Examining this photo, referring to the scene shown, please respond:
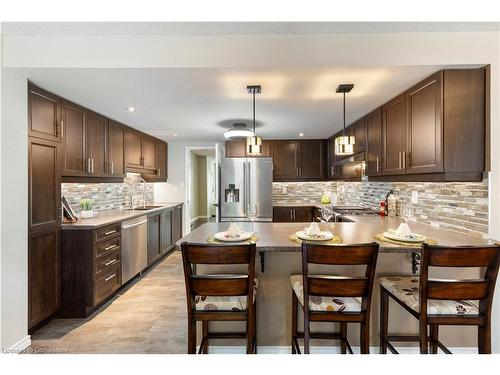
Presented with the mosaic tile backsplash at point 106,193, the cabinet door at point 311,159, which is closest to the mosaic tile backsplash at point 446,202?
the cabinet door at point 311,159

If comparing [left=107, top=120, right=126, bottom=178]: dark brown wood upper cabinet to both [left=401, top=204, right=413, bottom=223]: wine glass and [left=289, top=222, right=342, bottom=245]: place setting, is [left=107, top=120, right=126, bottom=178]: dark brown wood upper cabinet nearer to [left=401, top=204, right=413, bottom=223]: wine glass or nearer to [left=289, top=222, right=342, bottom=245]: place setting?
[left=289, top=222, right=342, bottom=245]: place setting

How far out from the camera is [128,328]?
2.35m

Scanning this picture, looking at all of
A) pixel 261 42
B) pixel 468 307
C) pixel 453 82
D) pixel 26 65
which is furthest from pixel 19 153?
pixel 453 82

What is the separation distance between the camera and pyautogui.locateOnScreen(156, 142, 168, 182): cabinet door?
16.3 ft

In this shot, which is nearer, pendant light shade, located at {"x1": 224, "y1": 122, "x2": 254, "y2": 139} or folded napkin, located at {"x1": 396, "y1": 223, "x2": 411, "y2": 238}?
folded napkin, located at {"x1": 396, "y1": 223, "x2": 411, "y2": 238}

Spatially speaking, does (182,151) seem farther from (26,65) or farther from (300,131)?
(26,65)

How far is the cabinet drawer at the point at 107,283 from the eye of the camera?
2623 mm

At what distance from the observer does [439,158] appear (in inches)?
77.2

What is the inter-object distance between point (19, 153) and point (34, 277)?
1021 millimetres

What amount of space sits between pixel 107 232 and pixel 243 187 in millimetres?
2088

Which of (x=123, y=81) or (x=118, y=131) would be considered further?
(x=118, y=131)

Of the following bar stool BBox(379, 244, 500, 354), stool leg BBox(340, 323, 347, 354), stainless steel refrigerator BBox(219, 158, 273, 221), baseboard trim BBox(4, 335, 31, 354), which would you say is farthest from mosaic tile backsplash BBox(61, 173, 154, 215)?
bar stool BBox(379, 244, 500, 354)

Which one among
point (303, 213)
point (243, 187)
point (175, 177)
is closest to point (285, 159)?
point (303, 213)

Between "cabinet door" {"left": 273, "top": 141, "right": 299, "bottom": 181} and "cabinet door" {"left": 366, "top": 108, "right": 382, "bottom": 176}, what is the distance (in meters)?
1.91
